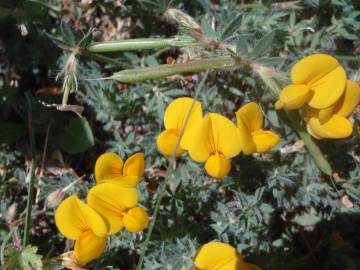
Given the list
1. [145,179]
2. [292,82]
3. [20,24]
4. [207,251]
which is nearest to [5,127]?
[20,24]

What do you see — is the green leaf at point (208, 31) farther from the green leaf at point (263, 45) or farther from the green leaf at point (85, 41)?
the green leaf at point (85, 41)

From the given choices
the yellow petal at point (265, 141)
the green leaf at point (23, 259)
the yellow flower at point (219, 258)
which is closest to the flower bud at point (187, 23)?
the yellow petal at point (265, 141)

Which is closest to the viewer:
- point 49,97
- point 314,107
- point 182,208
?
point 314,107

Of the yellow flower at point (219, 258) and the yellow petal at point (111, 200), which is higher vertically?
the yellow petal at point (111, 200)

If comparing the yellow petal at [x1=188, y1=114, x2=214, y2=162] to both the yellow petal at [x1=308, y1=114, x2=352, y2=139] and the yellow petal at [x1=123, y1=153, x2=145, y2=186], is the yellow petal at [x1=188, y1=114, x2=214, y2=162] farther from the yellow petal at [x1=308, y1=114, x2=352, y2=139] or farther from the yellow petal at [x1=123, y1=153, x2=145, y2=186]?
the yellow petal at [x1=308, y1=114, x2=352, y2=139]

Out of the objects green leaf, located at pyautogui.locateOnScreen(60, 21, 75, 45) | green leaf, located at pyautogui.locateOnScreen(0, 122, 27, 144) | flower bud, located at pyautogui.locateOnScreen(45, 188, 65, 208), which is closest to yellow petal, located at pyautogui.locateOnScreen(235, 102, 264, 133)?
green leaf, located at pyautogui.locateOnScreen(60, 21, 75, 45)

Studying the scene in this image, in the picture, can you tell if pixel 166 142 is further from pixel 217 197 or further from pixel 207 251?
pixel 217 197
